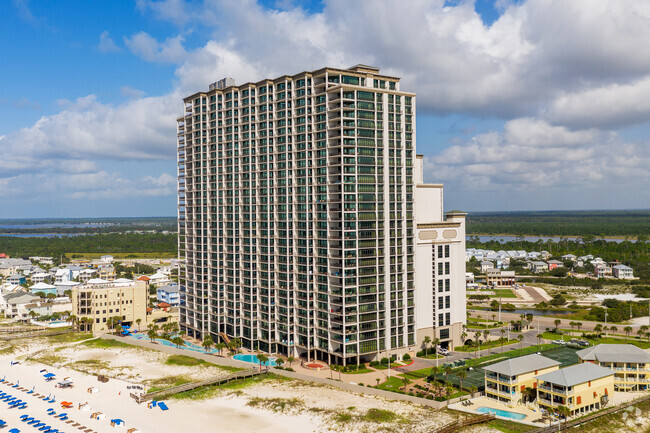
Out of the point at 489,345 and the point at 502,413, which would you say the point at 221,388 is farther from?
the point at 489,345

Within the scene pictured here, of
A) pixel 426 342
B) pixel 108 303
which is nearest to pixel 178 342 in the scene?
pixel 108 303

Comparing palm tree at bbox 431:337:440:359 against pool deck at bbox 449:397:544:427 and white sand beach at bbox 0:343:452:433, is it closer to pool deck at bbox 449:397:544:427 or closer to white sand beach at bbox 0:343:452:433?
pool deck at bbox 449:397:544:427

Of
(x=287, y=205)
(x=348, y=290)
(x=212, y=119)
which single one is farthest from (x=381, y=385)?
(x=212, y=119)

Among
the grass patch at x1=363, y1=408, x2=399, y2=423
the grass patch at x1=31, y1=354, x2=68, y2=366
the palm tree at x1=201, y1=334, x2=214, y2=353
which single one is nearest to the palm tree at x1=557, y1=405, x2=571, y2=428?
the grass patch at x1=363, y1=408, x2=399, y2=423

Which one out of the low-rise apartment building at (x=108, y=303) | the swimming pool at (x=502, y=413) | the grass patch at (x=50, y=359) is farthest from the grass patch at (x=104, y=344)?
the swimming pool at (x=502, y=413)

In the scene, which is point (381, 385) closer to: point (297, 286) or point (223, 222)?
point (297, 286)

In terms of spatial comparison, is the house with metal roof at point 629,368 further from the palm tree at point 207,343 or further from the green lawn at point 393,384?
the palm tree at point 207,343
